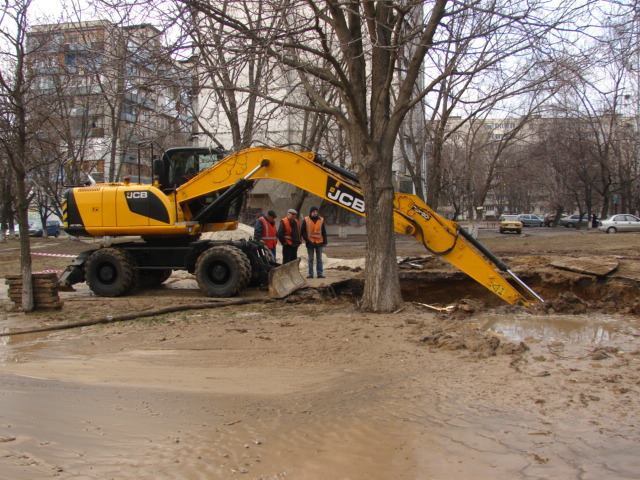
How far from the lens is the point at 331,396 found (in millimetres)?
5730

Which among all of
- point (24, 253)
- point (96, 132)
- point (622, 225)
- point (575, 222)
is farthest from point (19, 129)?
point (575, 222)

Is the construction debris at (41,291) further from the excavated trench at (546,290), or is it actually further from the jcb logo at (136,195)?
the excavated trench at (546,290)

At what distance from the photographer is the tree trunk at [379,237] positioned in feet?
33.0

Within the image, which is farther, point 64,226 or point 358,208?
point 64,226

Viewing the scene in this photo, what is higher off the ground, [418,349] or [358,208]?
[358,208]

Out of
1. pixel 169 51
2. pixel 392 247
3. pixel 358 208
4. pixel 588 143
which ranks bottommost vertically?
pixel 392 247

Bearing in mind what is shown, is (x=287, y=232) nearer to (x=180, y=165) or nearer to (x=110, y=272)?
(x=180, y=165)

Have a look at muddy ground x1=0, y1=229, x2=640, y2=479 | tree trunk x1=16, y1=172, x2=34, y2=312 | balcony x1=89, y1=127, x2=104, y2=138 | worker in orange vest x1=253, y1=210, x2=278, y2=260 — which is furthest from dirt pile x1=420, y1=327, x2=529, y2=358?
balcony x1=89, y1=127, x2=104, y2=138

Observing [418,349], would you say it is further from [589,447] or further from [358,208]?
[358,208]

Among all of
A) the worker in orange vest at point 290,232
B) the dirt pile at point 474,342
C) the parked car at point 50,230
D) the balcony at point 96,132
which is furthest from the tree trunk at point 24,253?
the parked car at point 50,230

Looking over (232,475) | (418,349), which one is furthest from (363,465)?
(418,349)

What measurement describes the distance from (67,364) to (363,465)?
4.59 m

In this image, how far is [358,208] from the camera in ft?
36.2

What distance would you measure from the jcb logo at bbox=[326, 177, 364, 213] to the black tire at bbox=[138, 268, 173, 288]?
509 cm
